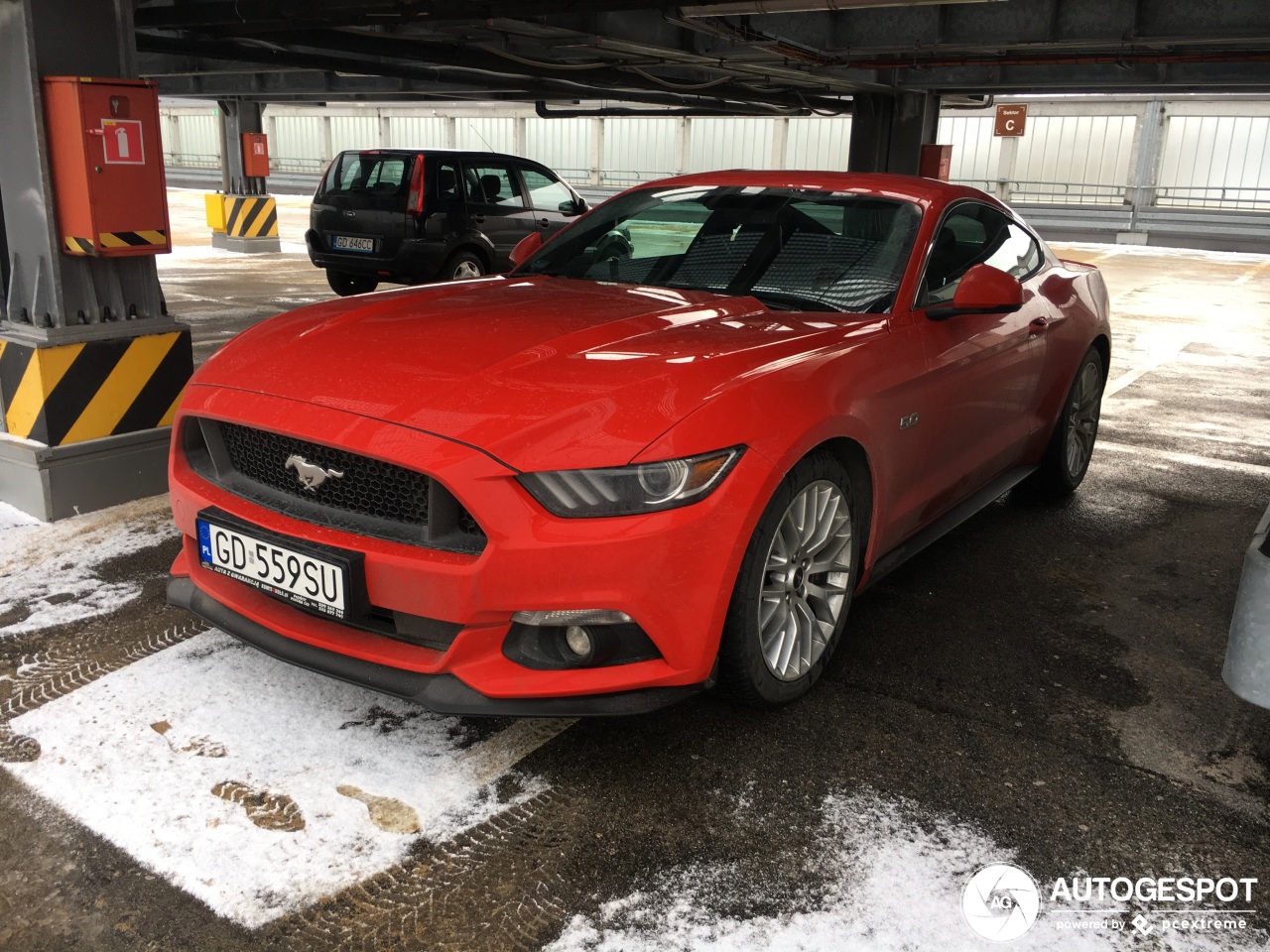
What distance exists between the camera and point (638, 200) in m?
4.27

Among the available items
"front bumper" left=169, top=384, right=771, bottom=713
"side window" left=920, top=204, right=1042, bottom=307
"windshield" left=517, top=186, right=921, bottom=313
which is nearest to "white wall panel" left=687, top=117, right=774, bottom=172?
"side window" left=920, top=204, right=1042, bottom=307

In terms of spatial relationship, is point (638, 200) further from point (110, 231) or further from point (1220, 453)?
point (1220, 453)

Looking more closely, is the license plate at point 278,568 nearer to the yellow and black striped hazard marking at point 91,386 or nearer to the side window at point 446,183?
the yellow and black striped hazard marking at point 91,386

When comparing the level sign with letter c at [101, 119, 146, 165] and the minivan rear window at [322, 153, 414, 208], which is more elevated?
the level sign with letter c at [101, 119, 146, 165]

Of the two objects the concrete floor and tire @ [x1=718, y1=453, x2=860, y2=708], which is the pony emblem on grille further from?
tire @ [x1=718, y1=453, x2=860, y2=708]

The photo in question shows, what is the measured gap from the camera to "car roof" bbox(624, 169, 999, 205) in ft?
12.6

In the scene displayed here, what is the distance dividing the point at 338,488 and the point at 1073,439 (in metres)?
3.68

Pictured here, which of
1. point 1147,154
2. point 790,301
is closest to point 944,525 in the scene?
point 790,301

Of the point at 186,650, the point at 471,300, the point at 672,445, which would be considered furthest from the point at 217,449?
the point at 672,445

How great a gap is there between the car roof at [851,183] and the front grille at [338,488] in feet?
6.28

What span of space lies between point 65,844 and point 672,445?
1.61 metres

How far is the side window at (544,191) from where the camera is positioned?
12648 millimetres

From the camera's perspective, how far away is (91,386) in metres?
4.64

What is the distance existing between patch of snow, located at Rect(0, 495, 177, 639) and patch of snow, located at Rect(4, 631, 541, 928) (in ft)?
1.87
